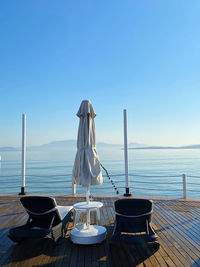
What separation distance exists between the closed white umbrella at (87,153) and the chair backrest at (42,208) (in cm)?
55

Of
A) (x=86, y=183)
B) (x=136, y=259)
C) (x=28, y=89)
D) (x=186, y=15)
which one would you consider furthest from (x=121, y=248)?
(x=28, y=89)

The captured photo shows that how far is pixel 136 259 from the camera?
280cm

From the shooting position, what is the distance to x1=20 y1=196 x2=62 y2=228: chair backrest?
3.35 m

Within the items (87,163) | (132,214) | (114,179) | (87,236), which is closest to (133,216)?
(132,214)

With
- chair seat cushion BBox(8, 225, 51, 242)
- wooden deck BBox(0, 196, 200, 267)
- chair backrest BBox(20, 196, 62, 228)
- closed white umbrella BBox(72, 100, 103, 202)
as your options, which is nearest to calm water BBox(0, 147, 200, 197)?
wooden deck BBox(0, 196, 200, 267)

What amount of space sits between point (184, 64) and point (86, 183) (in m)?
7.55

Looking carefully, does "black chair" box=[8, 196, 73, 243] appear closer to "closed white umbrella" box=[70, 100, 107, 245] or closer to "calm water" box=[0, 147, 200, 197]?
"closed white umbrella" box=[70, 100, 107, 245]

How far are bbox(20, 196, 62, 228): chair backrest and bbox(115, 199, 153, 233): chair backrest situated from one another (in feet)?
A: 3.13

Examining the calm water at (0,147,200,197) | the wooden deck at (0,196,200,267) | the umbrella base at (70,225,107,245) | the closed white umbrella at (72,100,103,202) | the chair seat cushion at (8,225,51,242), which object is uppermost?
the closed white umbrella at (72,100,103,202)

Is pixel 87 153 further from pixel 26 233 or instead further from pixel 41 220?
pixel 26 233

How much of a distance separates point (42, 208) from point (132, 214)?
4.61 ft

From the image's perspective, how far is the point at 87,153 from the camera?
358cm

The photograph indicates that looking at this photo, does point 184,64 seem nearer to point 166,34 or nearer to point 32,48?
point 166,34

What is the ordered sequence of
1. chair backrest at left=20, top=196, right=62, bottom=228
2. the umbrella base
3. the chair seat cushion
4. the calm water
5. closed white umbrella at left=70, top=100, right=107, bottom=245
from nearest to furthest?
the chair seat cushion < the umbrella base < chair backrest at left=20, top=196, right=62, bottom=228 < closed white umbrella at left=70, top=100, right=107, bottom=245 < the calm water
